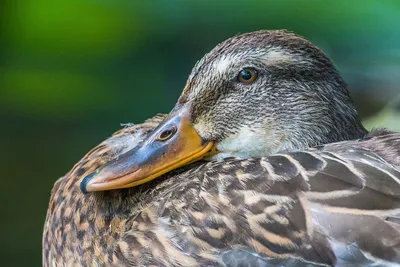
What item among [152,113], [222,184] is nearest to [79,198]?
[222,184]

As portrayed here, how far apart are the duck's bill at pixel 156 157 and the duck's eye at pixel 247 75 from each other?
0.37 feet

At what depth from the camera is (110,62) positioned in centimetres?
250

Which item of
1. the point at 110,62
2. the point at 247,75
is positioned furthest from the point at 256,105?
the point at 110,62

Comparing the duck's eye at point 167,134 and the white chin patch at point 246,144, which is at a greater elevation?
the duck's eye at point 167,134

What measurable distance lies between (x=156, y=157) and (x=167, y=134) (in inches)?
2.0

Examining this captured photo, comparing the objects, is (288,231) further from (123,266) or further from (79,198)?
(79,198)

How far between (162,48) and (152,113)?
10.1 inches

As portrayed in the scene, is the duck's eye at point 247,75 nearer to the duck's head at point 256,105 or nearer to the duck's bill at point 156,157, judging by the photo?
the duck's head at point 256,105

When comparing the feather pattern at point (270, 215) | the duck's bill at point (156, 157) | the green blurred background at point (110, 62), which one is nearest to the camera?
the feather pattern at point (270, 215)

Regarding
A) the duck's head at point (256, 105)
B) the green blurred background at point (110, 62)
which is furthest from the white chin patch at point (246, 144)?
the green blurred background at point (110, 62)

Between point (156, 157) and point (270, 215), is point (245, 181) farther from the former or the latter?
point (156, 157)

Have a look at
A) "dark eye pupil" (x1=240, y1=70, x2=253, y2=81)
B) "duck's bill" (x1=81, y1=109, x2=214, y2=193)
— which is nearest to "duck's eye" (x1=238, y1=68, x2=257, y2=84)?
"dark eye pupil" (x1=240, y1=70, x2=253, y2=81)

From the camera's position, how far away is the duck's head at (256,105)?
3.56ft

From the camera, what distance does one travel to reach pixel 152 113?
7.93 feet
